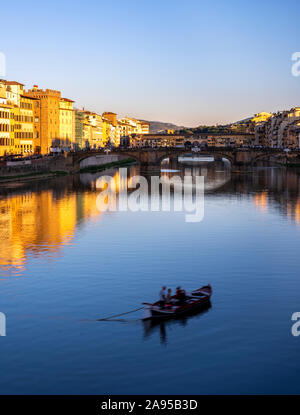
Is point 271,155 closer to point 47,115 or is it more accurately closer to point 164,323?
point 47,115

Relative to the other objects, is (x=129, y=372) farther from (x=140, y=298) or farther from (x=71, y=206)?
(x=71, y=206)

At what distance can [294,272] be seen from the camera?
2862 cm

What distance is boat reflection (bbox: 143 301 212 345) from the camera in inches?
793

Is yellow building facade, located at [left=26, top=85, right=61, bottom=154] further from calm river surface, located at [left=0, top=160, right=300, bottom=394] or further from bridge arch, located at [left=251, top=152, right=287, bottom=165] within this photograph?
calm river surface, located at [left=0, top=160, right=300, bottom=394]

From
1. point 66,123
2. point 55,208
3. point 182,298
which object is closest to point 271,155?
point 66,123

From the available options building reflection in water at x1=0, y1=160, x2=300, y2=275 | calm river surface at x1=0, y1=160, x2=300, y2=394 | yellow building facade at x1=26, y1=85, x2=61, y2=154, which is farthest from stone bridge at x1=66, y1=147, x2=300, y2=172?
calm river surface at x1=0, y1=160, x2=300, y2=394

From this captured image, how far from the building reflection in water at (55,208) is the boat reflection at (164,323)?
31.7 ft

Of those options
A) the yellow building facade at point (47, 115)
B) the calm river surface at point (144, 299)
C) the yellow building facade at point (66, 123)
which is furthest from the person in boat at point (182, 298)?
the yellow building facade at point (66, 123)

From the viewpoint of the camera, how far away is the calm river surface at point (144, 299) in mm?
16828

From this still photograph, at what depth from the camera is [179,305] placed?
22031 millimetres

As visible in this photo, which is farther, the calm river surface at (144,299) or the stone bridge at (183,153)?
the stone bridge at (183,153)

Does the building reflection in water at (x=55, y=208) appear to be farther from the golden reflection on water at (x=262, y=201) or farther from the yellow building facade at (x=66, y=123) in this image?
the yellow building facade at (x=66, y=123)

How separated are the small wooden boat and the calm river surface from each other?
41cm

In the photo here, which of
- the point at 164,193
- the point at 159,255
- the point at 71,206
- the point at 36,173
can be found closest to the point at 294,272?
the point at 159,255
